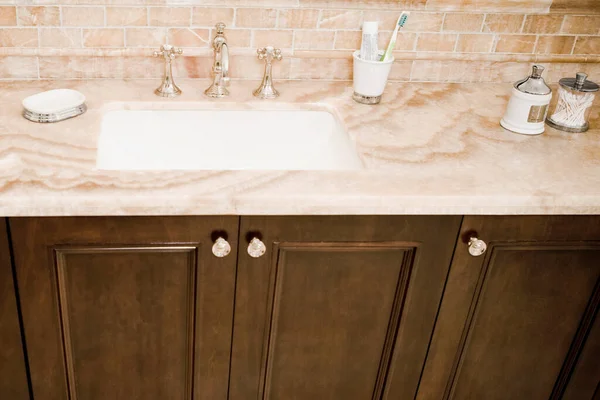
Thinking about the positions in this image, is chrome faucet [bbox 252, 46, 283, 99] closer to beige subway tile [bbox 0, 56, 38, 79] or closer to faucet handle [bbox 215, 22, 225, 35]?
faucet handle [bbox 215, 22, 225, 35]

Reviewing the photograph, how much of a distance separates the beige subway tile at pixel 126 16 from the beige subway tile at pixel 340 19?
1.42 ft

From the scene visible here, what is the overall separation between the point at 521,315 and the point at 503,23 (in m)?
0.77

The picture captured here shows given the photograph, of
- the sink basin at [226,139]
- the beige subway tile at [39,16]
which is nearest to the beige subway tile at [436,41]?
the sink basin at [226,139]

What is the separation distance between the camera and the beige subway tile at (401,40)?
180 centimetres

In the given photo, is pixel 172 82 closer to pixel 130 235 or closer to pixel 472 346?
pixel 130 235

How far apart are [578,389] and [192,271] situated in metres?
0.99

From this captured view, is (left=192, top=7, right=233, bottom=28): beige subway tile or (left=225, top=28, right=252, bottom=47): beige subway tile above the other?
(left=192, top=7, right=233, bottom=28): beige subway tile

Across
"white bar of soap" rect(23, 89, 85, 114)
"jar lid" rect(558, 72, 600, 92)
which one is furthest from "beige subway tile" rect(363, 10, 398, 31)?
"white bar of soap" rect(23, 89, 85, 114)

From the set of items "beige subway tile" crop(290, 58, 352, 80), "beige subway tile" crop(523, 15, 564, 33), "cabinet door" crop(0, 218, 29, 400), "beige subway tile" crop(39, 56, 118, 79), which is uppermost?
"beige subway tile" crop(523, 15, 564, 33)

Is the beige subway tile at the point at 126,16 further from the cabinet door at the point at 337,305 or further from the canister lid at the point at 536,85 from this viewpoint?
the canister lid at the point at 536,85

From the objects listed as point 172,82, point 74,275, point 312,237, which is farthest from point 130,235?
point 172,82

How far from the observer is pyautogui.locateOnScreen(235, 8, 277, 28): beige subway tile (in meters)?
1.71

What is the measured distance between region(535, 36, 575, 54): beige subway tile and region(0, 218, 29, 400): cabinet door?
1.40 metres

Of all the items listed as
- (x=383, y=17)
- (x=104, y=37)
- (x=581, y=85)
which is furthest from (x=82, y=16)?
(x=581, y=85)
